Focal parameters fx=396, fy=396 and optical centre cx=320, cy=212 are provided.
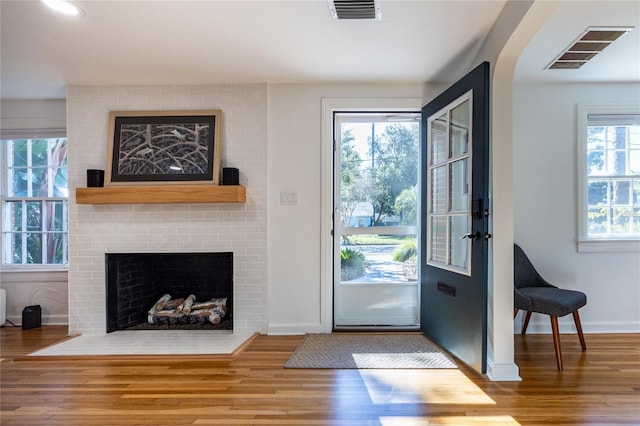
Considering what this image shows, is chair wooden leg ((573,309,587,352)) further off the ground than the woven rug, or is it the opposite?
chair wooden leg ((573,309,587,352))

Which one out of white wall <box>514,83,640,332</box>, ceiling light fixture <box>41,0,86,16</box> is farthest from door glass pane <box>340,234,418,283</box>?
ceiling light fixture <box>41,0,86,16</box>

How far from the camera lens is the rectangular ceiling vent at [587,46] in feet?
8.82

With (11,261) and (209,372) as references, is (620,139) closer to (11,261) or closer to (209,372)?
(209,372)

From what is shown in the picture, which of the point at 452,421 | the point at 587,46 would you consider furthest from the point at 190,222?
the point at 587,46

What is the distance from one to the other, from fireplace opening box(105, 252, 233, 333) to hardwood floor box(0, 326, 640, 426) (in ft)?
2.64

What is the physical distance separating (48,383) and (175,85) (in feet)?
8.47

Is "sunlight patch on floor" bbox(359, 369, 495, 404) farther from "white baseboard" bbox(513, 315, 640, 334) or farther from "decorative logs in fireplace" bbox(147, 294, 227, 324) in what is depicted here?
"decorative logs in fireplace" bbox(147, 294, 227, 324)

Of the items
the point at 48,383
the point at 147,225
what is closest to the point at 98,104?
the point at 147,225

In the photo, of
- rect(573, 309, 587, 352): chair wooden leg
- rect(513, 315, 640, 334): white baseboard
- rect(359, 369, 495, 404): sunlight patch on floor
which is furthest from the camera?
rect(513, 315, 640, 334): white baseboard

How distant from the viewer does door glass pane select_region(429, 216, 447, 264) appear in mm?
3164

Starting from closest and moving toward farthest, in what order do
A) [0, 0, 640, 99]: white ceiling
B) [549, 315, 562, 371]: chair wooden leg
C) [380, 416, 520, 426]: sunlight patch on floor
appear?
1. [380, 416, 520, 426]: sunlight patch on floor
2. [0, 0, 640, 99]: white ceiling
3. [549, 315, 562, 371]: chair wooden leg

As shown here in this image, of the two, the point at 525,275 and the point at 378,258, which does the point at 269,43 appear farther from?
the point at 525,275

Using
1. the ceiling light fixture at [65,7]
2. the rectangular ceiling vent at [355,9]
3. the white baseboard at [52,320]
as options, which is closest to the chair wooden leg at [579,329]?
the rectangular ceiling vent at [355,9]

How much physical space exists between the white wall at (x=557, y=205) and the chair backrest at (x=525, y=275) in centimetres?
27
